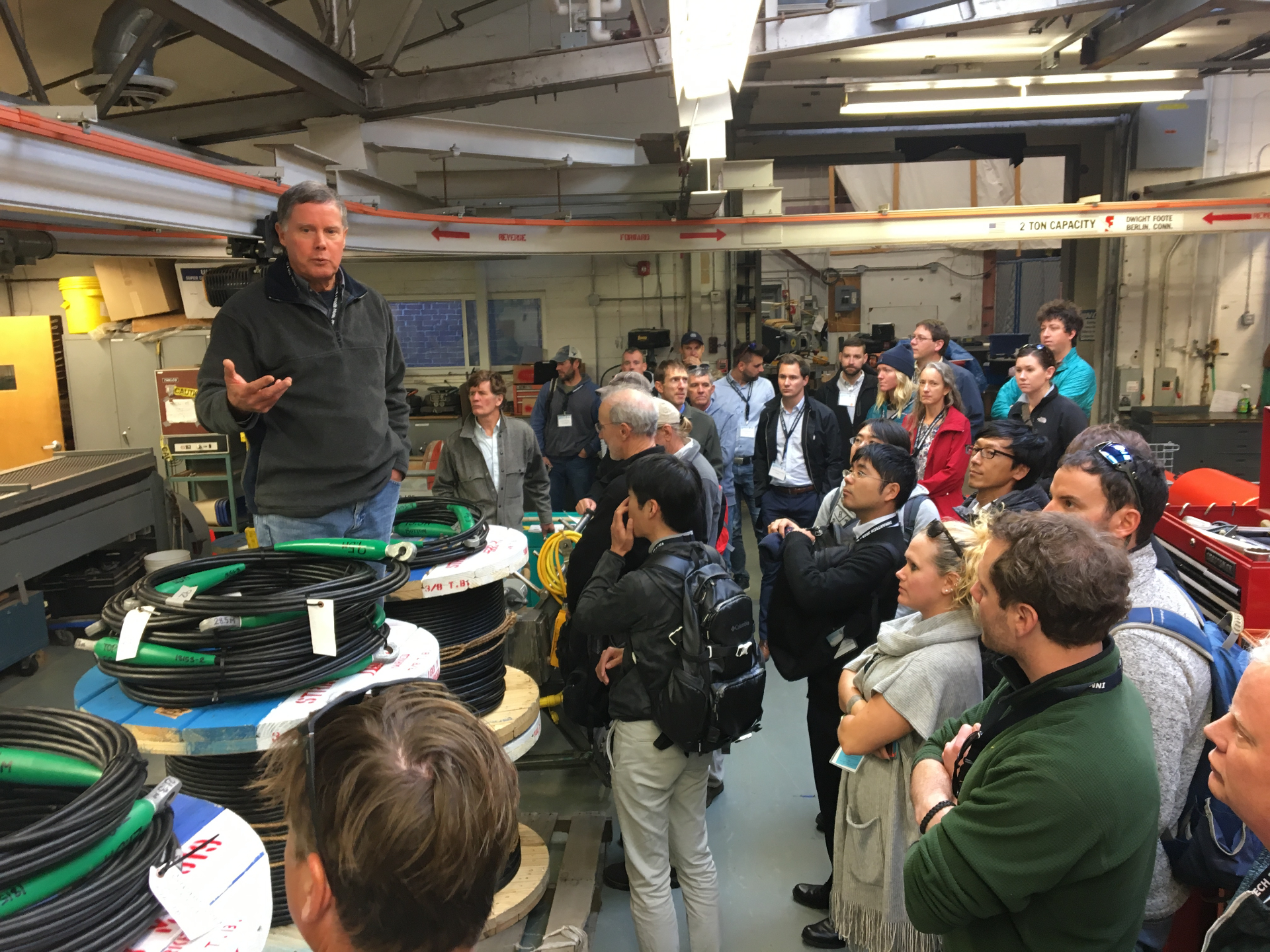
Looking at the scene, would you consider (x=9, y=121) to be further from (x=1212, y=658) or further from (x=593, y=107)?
(x=593, y=107)

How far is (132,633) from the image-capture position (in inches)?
65.4

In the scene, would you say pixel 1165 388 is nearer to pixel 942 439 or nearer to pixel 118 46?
pixel 942 439

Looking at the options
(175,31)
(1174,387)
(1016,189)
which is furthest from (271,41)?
(1016,189)

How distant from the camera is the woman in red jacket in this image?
13.7 ft

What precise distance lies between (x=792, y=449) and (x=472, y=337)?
5091mm

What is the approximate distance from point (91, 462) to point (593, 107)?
566 centimetres

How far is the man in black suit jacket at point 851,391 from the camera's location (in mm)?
6062

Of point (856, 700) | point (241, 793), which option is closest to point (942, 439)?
point (856, 700)

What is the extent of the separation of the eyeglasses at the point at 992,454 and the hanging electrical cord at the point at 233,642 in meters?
2.28

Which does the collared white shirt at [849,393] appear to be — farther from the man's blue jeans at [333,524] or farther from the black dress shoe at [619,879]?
the man's blue jeans at [333,524]

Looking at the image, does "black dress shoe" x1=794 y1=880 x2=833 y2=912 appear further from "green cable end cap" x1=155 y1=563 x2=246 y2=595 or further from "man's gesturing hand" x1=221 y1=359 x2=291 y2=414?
"man's gesturing hand" x1=221 y1=359 x2=291 y2=414

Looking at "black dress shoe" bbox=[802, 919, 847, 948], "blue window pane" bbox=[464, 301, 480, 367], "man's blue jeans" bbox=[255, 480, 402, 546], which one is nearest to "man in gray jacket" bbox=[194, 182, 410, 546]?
"man's blue jeans" bbox=[255, 480, 402, 546]

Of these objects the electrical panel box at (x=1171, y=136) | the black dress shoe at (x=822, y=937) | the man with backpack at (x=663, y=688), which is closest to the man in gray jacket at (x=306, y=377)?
the man with backpack at (x=663, y=688)

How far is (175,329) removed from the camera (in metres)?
6.68
